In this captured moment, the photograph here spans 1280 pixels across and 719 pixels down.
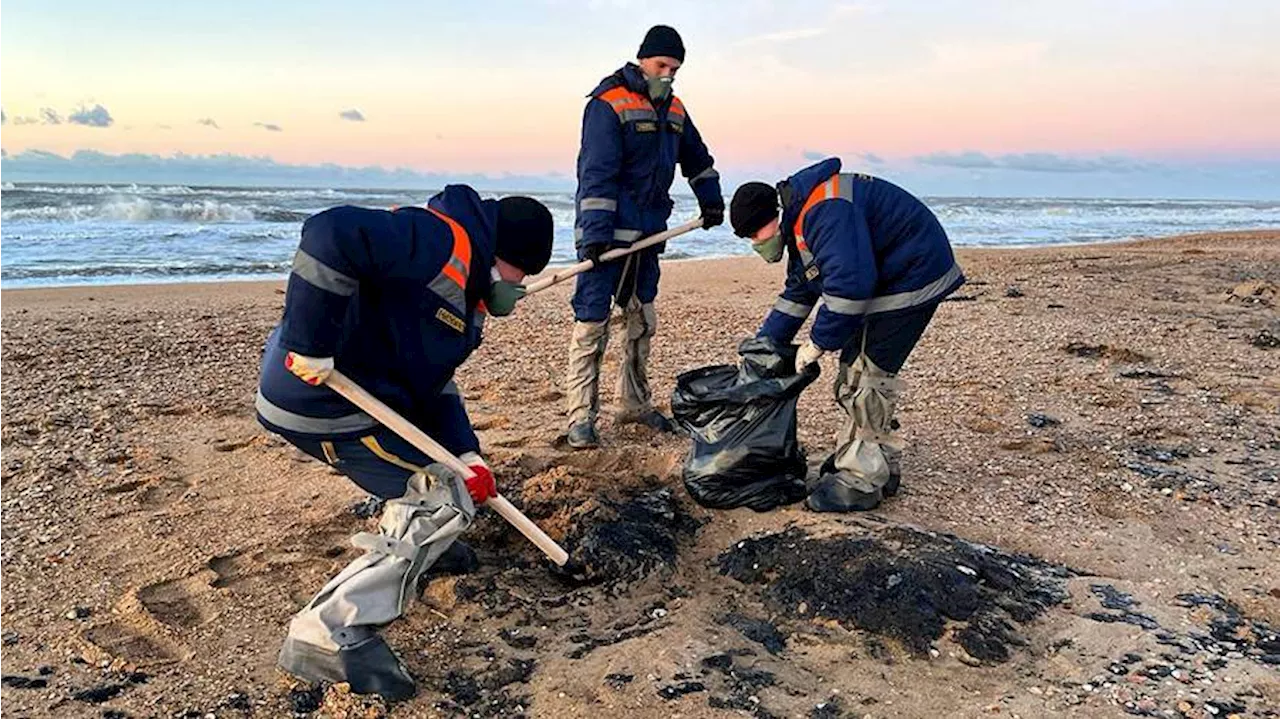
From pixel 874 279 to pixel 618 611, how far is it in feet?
5.06

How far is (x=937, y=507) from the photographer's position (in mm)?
4238

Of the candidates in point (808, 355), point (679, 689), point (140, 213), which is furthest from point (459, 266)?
point (140, 213)

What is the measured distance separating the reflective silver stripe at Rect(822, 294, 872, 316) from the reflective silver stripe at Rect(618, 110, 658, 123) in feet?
5.23

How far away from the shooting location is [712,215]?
17.6ft

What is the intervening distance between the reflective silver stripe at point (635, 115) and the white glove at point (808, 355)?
1.51 meters

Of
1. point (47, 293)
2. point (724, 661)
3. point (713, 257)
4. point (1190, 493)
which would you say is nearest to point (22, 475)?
point (724, 661)

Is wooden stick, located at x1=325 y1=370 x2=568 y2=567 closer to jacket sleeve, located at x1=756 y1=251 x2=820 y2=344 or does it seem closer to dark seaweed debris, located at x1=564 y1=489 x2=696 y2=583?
dark seaweed debris, located at x1=564 y1=489 x2=696 y2=583

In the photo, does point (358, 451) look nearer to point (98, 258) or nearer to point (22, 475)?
point (22, 475)

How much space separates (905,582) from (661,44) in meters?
2.84

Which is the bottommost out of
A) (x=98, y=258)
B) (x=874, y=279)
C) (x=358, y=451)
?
(x=98, y=258)

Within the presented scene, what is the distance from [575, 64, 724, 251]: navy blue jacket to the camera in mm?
4785

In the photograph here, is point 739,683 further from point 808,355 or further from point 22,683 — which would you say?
point 22,683

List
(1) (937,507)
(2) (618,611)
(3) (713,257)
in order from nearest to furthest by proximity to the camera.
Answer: (2) (618,611), (1) (937,507), (3) (713,257)

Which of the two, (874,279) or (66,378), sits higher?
(874,279)
